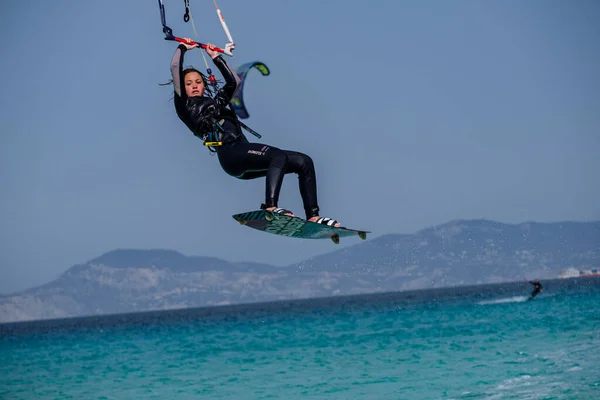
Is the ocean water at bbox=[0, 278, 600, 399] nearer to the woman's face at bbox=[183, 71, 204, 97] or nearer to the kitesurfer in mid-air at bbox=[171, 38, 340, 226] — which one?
the kitesurfer in mid-air at bbox=[171, 38, 340, 226]

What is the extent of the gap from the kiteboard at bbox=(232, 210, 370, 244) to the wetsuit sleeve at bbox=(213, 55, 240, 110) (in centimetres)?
136

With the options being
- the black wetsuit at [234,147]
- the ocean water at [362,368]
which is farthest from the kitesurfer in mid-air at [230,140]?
the ocean water at [362,368]

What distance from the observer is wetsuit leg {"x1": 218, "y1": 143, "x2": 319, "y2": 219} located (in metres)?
9.76

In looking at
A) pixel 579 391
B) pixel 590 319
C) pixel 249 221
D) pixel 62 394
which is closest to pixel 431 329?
pixel 590 319

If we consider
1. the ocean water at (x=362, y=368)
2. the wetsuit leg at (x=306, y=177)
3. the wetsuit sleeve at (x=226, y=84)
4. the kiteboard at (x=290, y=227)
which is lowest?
the ocean water at (x=362, y=368)

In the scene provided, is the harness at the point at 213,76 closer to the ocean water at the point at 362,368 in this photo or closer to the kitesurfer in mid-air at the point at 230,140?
the kitesurfer in mid-air at the point at 230,140

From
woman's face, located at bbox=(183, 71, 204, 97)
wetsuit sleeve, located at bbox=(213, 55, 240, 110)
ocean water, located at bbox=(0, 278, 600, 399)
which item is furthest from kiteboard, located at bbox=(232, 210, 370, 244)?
ocean water, located at bbox=(0, 278, 600, 399)

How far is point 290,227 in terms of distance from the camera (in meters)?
A: 10.2

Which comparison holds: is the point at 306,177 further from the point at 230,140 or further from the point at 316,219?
the point at 230,140

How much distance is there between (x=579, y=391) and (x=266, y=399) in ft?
26.7

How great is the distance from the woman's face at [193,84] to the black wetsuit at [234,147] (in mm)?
59

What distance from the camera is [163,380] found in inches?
1146

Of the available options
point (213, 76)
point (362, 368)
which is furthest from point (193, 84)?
point (362, 368)

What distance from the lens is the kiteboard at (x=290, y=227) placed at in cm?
981
